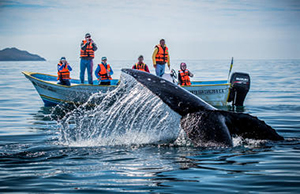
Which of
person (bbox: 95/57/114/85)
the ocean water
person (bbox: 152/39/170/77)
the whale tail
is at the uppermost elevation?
person (bbox: 152/39/170/77)

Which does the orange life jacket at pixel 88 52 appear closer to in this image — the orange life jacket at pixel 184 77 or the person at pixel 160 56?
the person at pixel 160 56

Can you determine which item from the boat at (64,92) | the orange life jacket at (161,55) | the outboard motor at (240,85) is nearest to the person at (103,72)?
the boat at (64,92)

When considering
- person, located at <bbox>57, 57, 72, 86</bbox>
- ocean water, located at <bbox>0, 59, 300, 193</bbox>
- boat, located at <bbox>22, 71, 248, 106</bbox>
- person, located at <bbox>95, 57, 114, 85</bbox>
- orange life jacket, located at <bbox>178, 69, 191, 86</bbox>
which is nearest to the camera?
ocean water, located at <bbox>0, 59, 300, 193</bbox>

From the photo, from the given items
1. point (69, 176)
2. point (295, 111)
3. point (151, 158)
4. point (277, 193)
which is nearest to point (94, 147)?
point (151, 158)

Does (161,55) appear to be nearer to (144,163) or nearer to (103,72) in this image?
(103,72)

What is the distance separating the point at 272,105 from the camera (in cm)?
1692

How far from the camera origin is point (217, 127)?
5844 millimetres

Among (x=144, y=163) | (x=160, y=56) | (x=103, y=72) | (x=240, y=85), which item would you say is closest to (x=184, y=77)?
(x=160, y=56)

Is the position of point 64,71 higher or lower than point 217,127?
higher

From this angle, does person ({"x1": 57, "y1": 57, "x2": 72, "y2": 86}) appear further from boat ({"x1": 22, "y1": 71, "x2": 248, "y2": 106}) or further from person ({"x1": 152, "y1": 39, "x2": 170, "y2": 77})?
person ({"x1": 152, "y1": 39, "x2": 170, "y2": 77})

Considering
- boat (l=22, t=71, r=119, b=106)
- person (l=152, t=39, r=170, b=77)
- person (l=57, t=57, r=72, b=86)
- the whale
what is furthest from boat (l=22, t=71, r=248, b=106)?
the whale

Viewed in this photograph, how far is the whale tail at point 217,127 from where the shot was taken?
587cm

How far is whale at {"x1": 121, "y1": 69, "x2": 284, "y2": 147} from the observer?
19.3ft

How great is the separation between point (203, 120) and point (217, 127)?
0.23 metres
